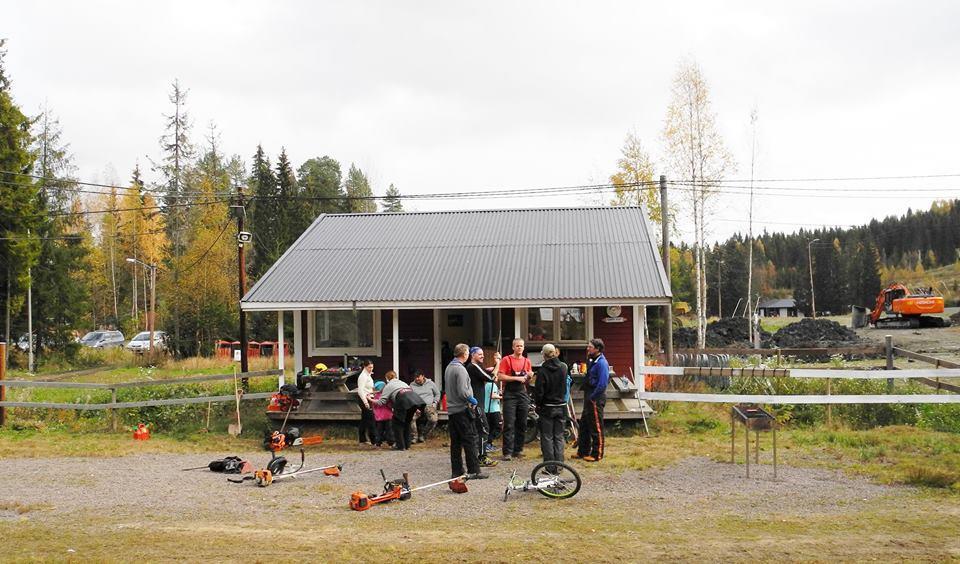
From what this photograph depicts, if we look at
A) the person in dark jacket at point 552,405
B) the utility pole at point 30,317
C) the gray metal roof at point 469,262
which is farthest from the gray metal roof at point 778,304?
the person in dark jacket at point 552,405

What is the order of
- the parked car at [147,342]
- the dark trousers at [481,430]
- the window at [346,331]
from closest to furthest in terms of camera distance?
the dark trousers at [481,430] < the window at [346,331] < the parked car at [147,342]

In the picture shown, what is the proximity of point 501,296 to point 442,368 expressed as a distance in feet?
8.39

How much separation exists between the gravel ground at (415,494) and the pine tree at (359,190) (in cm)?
4196

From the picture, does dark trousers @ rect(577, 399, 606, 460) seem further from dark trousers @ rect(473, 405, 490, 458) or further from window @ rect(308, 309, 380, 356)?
window @ rect(308, 309, 380, 356)

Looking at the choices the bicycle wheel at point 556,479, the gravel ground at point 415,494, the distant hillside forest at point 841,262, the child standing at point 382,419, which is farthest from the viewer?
the distant hillside forest at point 841,262

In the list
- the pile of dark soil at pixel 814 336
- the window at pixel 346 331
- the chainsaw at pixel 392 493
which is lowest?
the chainsaw at pixel 392 493

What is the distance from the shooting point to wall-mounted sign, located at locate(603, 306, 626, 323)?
581 inches

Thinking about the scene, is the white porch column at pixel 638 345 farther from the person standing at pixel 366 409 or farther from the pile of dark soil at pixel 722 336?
the pile of dark soil at pixel 722 336

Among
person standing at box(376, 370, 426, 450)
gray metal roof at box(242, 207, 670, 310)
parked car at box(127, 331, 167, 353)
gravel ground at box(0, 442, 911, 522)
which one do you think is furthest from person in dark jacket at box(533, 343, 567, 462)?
parked car at box(127, 331, 167, 353)

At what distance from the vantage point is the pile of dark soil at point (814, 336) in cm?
3341

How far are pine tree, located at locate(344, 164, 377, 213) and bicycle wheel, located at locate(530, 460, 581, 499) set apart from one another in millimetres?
44188

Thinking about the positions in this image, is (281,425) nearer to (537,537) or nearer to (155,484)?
(155,484)

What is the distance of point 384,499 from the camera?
8289 millimetres

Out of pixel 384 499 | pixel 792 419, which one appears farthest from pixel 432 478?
pixel 792 419
